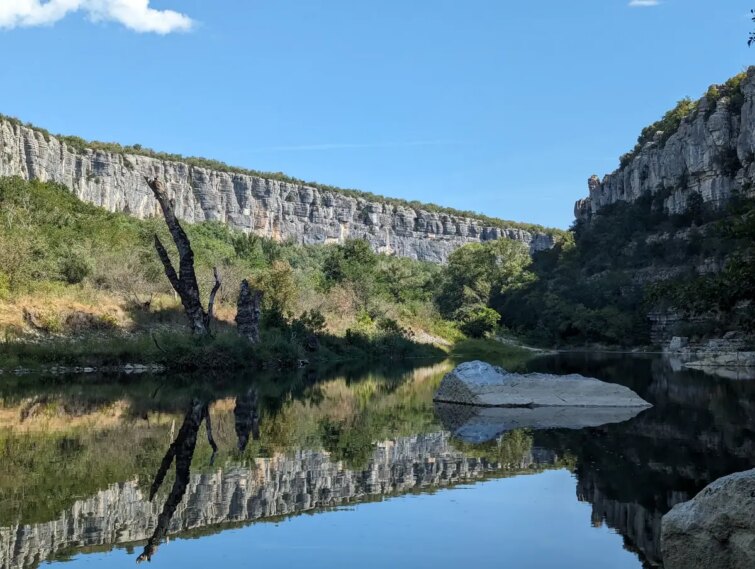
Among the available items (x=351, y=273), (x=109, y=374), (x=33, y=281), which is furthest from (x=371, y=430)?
(x=351, y=273)

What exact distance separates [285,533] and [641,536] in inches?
126

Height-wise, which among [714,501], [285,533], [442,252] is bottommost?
[285,533]

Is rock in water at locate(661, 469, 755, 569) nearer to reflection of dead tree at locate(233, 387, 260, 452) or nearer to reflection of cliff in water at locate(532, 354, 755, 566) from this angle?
reflection of cliff in water at locate(532, 354, 755, 566)

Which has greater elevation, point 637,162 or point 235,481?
point 637,162

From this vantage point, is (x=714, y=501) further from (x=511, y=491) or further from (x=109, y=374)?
(x=109, y=374)

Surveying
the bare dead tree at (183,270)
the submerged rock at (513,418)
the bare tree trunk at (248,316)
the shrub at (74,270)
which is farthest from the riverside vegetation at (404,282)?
the submerged rock at (513,418)

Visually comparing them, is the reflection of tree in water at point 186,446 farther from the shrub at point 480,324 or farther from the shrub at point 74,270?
the shrub at point 480,324

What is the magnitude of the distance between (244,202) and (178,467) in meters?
132

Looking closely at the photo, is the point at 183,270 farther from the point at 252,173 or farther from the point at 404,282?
the point at 252,173

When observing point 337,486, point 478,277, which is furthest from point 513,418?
point 478,277

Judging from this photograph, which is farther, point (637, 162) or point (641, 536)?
point (637, 162)

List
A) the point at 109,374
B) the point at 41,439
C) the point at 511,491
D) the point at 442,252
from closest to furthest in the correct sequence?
the point at 511,491, the point at 41,439, the point at 109,374, the point at 442,252

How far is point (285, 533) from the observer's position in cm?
685

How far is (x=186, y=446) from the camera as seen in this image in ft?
→ 36.2
